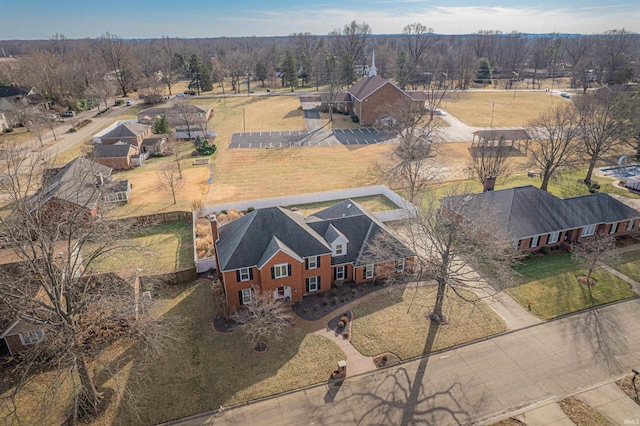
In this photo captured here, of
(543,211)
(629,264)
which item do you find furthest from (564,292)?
(629,264)

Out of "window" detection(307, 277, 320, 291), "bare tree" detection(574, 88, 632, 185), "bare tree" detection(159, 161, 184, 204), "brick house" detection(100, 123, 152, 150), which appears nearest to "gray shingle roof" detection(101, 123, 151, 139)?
"brick house" detection(100, 123, 152, 150)

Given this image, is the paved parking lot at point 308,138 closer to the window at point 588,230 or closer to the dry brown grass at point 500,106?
the dry brown grass at point 500,106

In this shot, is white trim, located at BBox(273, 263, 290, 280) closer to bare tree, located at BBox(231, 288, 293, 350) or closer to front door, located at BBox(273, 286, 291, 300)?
front door, located at BBox(273, 286, 291, 300)

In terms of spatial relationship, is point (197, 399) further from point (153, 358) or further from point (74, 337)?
point (74, 337)

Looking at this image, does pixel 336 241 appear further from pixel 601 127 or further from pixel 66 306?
pixel 601 127

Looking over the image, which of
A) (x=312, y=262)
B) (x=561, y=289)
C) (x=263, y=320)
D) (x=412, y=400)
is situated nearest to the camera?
(x=412, y=400)

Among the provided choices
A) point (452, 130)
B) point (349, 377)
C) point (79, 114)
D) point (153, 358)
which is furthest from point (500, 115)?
point (79, 114)
